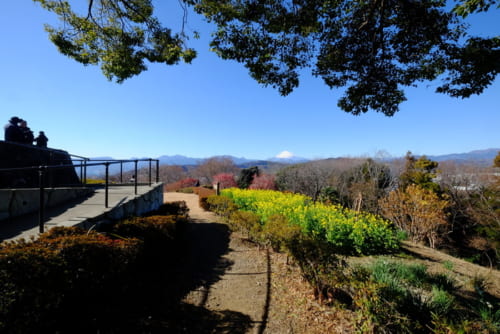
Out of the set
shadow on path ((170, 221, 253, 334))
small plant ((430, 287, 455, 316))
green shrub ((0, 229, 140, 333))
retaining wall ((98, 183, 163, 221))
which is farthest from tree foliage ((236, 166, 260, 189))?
small plant ((430, 287, 455, 316))

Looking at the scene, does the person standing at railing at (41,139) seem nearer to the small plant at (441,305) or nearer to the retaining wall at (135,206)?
the retaining wall at (135,206)

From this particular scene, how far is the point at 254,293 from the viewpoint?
10.9 feet

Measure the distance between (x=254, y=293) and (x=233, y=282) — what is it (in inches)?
20.1

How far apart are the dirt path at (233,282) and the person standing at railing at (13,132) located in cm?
653

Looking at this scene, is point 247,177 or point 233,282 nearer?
point 233,282

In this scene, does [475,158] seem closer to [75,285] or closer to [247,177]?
[247,177]

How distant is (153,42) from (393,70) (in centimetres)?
592

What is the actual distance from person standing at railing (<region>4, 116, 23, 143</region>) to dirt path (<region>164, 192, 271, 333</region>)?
653 centimetres

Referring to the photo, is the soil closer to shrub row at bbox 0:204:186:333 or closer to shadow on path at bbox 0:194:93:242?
shrub row at bbox 0:204:186:333

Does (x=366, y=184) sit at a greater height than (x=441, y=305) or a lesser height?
greater

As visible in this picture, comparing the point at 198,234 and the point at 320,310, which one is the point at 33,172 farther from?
the point at 320,310

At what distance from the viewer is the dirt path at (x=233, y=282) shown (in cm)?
274

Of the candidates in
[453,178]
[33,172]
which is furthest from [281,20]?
[453,178]

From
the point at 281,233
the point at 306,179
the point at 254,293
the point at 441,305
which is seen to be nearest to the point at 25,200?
the point at 254,293
